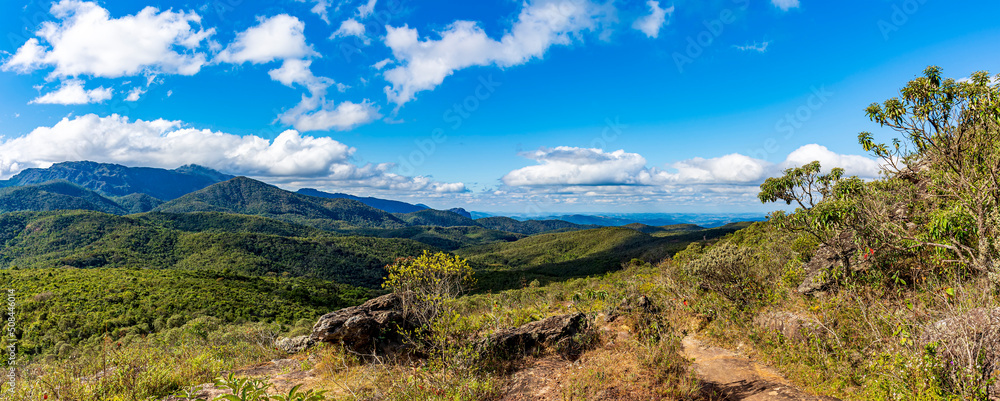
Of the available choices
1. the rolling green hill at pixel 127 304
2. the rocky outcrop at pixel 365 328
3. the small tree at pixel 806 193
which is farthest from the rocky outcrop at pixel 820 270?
the rolling green hill at pixel 127 304

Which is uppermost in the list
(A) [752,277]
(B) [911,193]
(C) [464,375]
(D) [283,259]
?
(B) [911,193]

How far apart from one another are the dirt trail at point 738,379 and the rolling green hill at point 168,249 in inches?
5032

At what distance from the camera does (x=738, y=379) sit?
790cm

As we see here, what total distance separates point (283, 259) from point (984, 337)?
526 feet

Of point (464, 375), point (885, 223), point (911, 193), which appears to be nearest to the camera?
point (464, 375)

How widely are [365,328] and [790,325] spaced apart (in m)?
11.0

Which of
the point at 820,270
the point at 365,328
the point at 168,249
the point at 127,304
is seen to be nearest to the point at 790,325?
the point at 820,270

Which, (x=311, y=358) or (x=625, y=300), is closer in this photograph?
(x=311, y=358)

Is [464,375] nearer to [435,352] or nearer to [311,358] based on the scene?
[435,352]

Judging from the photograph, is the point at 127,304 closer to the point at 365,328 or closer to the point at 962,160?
the point at 365,328

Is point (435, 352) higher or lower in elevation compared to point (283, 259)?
higher

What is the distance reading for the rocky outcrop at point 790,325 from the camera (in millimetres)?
8391

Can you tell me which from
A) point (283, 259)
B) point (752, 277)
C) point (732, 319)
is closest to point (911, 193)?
point (752, 277)

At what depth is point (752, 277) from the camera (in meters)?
12.2
